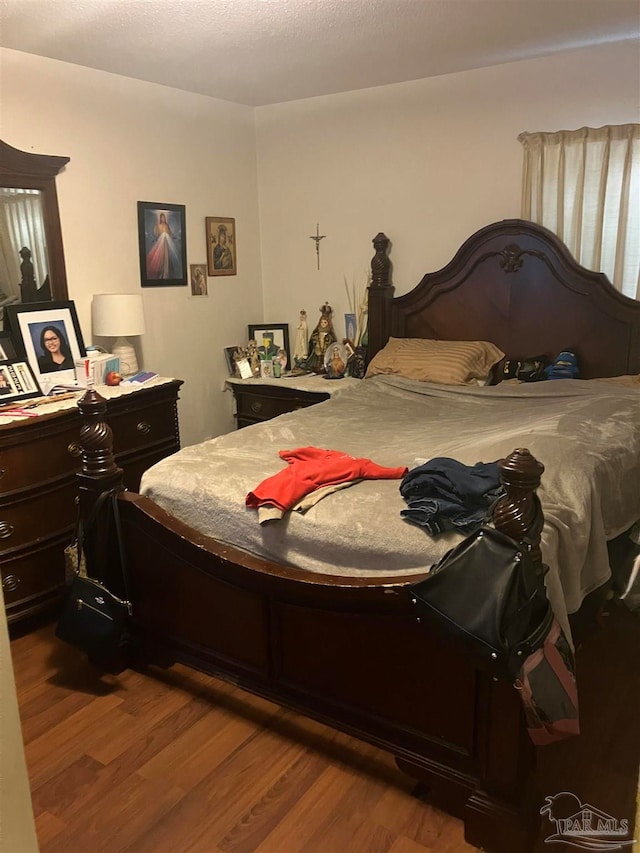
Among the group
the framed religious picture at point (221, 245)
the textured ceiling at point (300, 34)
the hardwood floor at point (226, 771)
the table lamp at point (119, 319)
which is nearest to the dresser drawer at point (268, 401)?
the framed religious picture at point (221, 245)

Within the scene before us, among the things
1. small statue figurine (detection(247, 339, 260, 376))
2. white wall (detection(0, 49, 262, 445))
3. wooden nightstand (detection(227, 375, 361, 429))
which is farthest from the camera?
small statue figurine (detection(247, 339, 260, 376))

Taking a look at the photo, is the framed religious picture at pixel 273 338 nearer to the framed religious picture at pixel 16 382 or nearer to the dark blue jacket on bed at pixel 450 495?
the framed religious picture at pixel 16 382

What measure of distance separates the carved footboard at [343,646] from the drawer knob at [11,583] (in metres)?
0.56

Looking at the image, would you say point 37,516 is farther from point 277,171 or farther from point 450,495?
point 277,171

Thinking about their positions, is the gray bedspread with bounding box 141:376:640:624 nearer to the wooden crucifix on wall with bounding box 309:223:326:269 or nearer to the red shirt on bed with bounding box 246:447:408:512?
the red shirt on bed with bounding box 246:447:408:512

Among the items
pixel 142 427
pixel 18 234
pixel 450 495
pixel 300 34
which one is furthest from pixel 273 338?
pixel 450 495

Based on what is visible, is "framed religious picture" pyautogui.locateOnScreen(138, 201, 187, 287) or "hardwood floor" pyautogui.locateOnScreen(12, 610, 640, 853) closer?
"hardwood floor" pyautogui.locateOnScreen(12, 610, 640, 853)

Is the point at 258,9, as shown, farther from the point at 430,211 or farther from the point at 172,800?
the point at 172,800

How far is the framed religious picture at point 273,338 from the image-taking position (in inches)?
175

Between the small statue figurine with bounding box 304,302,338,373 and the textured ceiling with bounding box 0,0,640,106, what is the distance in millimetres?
1378

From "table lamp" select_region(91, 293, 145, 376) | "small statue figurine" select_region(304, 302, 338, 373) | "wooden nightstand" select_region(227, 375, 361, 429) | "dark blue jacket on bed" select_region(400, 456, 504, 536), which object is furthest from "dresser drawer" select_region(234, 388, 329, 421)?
"dark blue jacket on bed" select_region(400, 456, 504, 536)

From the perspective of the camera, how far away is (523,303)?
3592mm

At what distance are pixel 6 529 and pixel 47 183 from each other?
5.48ft

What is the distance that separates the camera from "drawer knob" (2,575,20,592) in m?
2.69
